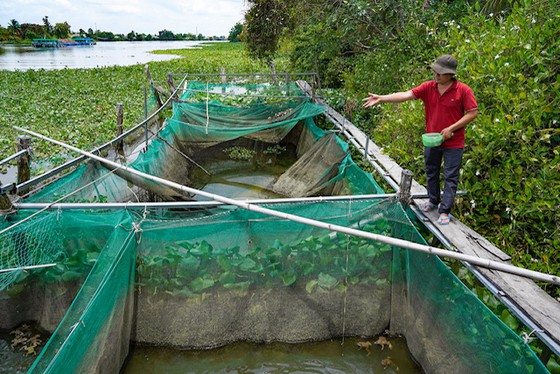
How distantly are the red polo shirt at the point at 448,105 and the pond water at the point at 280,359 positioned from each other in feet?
5.85

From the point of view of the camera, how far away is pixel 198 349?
3072 mm

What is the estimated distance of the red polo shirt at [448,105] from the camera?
2943mm

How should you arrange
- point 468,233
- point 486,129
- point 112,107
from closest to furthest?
point 468,233 < point 486,129 < point 112,107

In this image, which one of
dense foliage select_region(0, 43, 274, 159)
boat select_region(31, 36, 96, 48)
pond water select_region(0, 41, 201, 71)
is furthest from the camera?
boat select_region(31, 36, 96, 48)

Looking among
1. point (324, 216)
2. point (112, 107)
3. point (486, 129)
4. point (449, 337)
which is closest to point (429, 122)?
point (486, 129)

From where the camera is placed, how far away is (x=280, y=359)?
10.0 ft

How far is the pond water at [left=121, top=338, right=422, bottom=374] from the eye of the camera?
2961 mm

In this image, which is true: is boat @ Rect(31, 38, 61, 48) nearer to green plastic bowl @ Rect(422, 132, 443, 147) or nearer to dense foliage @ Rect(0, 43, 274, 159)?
dense foliage @ Rect(0, 43, 274, 159)

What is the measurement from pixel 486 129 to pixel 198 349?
337cm

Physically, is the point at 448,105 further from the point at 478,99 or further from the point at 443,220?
the point at 478,99

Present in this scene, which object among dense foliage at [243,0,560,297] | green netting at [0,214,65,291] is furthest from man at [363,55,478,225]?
green netting at [0,214,65,291]

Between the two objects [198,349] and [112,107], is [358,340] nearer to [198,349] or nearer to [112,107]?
[198,349]

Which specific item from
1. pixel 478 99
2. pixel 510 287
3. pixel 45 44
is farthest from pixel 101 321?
pixel 45 44

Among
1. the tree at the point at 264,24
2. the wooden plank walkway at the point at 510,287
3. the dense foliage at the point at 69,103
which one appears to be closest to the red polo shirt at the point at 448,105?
the wooden plank walkway at the point at 510,287
